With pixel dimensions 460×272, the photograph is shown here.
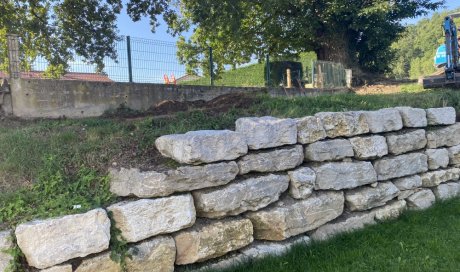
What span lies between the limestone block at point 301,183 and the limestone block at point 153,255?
1380 millimetres

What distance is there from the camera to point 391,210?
4621 millimetres

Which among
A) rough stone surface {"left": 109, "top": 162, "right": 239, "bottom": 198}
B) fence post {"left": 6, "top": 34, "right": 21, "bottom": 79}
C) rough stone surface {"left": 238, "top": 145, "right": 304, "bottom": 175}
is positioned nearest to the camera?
rough stone surface {"left": 109, "top": 162, "right": 239, "bottom": 198}

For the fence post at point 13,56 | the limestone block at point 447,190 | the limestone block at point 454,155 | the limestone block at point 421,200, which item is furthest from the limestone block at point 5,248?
the fence post at point 13,56

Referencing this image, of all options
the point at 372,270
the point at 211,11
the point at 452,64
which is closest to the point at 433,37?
the point at 452,64

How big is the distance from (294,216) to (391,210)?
5.50 feet

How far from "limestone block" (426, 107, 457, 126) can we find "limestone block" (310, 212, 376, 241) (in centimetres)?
185

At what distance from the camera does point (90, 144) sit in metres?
3.50

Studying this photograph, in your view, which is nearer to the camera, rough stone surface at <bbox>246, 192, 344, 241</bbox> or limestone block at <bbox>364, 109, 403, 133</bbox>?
rough stone surface at <bbox>246, 192, 344, 241</bbox>

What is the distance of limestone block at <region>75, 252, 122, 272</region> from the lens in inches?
104

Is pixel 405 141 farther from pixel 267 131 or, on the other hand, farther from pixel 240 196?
pixel 240 196

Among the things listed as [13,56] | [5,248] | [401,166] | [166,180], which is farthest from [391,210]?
[13,56]

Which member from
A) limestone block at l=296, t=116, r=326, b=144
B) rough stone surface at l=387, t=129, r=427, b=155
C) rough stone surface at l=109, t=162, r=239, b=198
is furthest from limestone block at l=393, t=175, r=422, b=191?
rough stone surface at l=109, t=162, r=239, b=198

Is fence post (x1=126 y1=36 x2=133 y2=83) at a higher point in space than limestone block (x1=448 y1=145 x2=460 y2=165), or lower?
higher

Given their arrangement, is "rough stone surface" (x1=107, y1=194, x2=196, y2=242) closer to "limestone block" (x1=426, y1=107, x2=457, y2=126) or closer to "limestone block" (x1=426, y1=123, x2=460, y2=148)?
"limestone block" (x1=426, y1=123, x2=460, y2=148)
